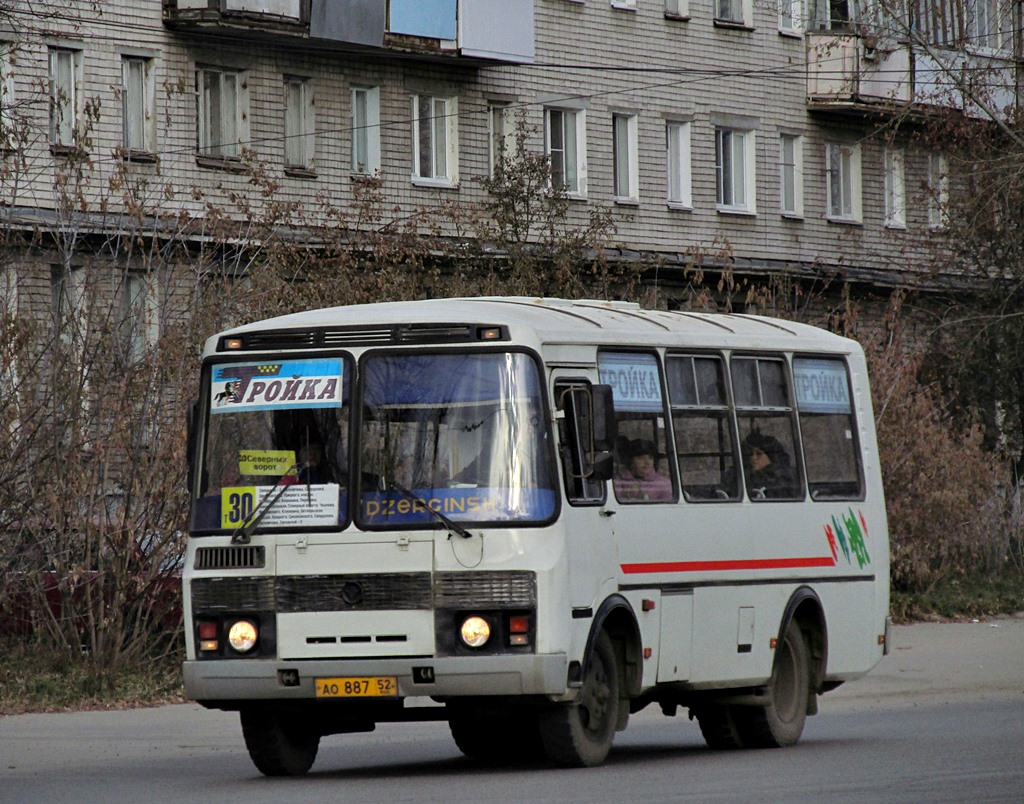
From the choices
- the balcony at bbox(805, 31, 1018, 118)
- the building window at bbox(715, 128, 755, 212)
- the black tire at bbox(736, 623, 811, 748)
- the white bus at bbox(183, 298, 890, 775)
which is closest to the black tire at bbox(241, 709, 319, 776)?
the white bus at bbox(183, 298, 890, 775)

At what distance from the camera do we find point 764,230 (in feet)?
156

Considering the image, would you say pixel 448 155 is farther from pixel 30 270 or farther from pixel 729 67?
pixel 30 270

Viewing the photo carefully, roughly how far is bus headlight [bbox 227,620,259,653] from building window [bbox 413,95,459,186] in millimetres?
27024

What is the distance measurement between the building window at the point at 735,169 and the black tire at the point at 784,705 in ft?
102

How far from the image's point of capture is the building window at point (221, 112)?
36.8 m

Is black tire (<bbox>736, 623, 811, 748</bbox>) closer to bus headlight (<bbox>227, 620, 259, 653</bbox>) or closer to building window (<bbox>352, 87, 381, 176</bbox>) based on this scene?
bus headlight (<bbox>227, 620, 259, 653</bbox>)

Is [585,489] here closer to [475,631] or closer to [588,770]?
[475,631]

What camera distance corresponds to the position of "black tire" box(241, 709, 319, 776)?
45.9 ft

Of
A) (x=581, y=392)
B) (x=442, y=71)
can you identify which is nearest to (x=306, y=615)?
(x=581, y=392)

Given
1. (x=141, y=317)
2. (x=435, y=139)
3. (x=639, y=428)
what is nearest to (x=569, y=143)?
(x=435, y=139)

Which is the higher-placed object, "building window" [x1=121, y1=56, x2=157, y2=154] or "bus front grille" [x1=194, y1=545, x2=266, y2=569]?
"building window" [x1=121, y1=56, x2=157, y2=154]

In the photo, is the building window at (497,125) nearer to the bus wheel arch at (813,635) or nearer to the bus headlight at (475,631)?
the bus wheel arch at (813,635)

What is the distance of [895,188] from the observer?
A: 50750mm

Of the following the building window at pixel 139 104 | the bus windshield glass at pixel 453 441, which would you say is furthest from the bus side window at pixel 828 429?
the building window at pixel 139 104
